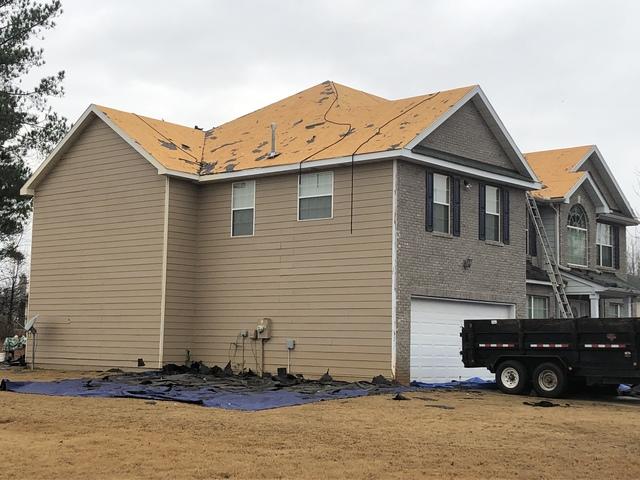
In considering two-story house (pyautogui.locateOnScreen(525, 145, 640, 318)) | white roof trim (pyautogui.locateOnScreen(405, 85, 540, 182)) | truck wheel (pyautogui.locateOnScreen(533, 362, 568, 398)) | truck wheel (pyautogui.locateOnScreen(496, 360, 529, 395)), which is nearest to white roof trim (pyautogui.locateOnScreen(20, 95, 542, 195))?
white roof trim (pyautogui.locateOnScreen(405, 85, 540, 182))

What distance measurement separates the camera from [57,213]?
24.2 metres

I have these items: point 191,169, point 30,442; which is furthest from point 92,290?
point 30,442

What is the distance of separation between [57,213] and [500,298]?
12.6m

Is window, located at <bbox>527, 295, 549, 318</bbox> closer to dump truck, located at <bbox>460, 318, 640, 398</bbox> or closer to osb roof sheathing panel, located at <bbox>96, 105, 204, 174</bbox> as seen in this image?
dump truck, located at <bbox>460, 318, 640, 398</bbox>

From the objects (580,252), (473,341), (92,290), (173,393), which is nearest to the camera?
(173,393)

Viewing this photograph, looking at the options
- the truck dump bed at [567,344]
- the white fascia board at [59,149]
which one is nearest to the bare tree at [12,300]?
the white fascia board at [59,149]

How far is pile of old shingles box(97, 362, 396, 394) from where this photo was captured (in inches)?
687

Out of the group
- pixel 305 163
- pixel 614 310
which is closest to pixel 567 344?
pixel 305 163

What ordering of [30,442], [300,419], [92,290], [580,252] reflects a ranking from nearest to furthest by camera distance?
[30,442], [300,419], [92,290], [580,252]

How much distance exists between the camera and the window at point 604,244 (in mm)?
30516

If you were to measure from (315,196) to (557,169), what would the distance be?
42.0ft

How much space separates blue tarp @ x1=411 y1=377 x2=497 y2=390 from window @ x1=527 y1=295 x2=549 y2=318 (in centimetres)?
582

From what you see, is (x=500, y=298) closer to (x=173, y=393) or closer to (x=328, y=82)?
(x=328, y=82)

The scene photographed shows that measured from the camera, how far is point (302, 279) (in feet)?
67.4
